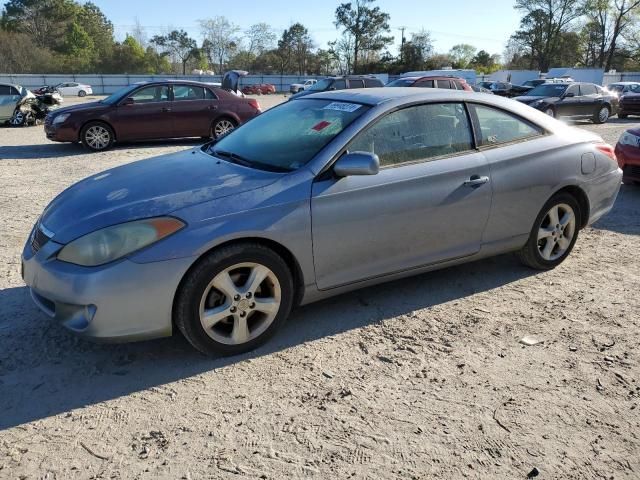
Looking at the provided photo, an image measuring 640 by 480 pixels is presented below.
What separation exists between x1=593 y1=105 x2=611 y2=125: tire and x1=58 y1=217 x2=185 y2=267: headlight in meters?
20.0

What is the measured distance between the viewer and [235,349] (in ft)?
10.7

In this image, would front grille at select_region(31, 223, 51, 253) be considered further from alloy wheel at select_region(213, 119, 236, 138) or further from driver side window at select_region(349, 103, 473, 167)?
alloy wheel at select_region(213, 119, 236, 138)

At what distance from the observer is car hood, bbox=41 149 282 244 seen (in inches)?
121

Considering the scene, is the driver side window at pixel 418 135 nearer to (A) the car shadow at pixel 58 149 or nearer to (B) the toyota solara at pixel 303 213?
(B) the toyota solara at pixel 303 213

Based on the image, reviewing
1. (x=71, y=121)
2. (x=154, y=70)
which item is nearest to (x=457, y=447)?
(x=71, y=121)

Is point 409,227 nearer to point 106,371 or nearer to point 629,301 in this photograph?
point 629,301

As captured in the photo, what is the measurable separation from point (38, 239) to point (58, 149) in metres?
9.74

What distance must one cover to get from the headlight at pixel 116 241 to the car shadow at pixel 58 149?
29.2ft

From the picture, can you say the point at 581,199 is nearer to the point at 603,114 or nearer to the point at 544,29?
the point at 603,114

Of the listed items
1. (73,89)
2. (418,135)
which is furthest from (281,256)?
(73,89)

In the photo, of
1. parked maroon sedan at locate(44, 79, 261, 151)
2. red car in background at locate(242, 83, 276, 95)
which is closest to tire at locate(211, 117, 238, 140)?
parked maroon sedan at locate(44, 79, 261, 151)

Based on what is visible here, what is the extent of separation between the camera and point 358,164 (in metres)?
3.32

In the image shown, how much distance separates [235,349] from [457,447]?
140cm

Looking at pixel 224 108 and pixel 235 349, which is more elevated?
pixel 224 108
